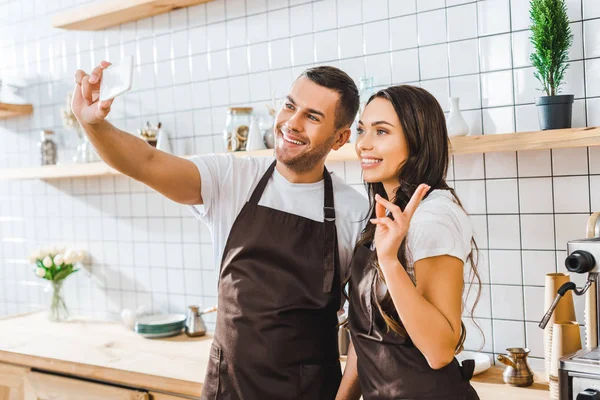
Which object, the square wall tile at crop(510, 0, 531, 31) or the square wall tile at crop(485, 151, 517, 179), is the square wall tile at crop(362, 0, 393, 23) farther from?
the square wall tile at crop(485, 151, 517, 179)

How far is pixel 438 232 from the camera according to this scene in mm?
1435

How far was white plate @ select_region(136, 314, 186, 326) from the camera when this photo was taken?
288cm

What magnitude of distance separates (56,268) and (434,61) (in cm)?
209

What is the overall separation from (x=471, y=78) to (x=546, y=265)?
0.70m

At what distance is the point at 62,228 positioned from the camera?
3492 mm

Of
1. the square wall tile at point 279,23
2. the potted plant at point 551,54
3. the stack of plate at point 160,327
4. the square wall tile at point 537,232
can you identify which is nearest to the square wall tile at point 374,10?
the square wall tile at point 279,23

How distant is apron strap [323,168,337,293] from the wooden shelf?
7.55ft

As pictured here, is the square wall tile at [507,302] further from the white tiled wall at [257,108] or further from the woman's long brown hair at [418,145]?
the woman's long brown hair at [418,145]

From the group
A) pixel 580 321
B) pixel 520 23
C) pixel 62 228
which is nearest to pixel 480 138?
pixel 520 23

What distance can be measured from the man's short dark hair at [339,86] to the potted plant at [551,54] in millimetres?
611

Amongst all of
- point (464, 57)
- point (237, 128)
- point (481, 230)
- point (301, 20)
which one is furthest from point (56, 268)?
point (464, 57)

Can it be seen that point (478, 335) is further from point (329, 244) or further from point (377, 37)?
point (377, 37)

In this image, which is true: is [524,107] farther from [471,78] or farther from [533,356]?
[533,356]

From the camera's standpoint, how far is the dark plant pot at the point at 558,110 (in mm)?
1996
